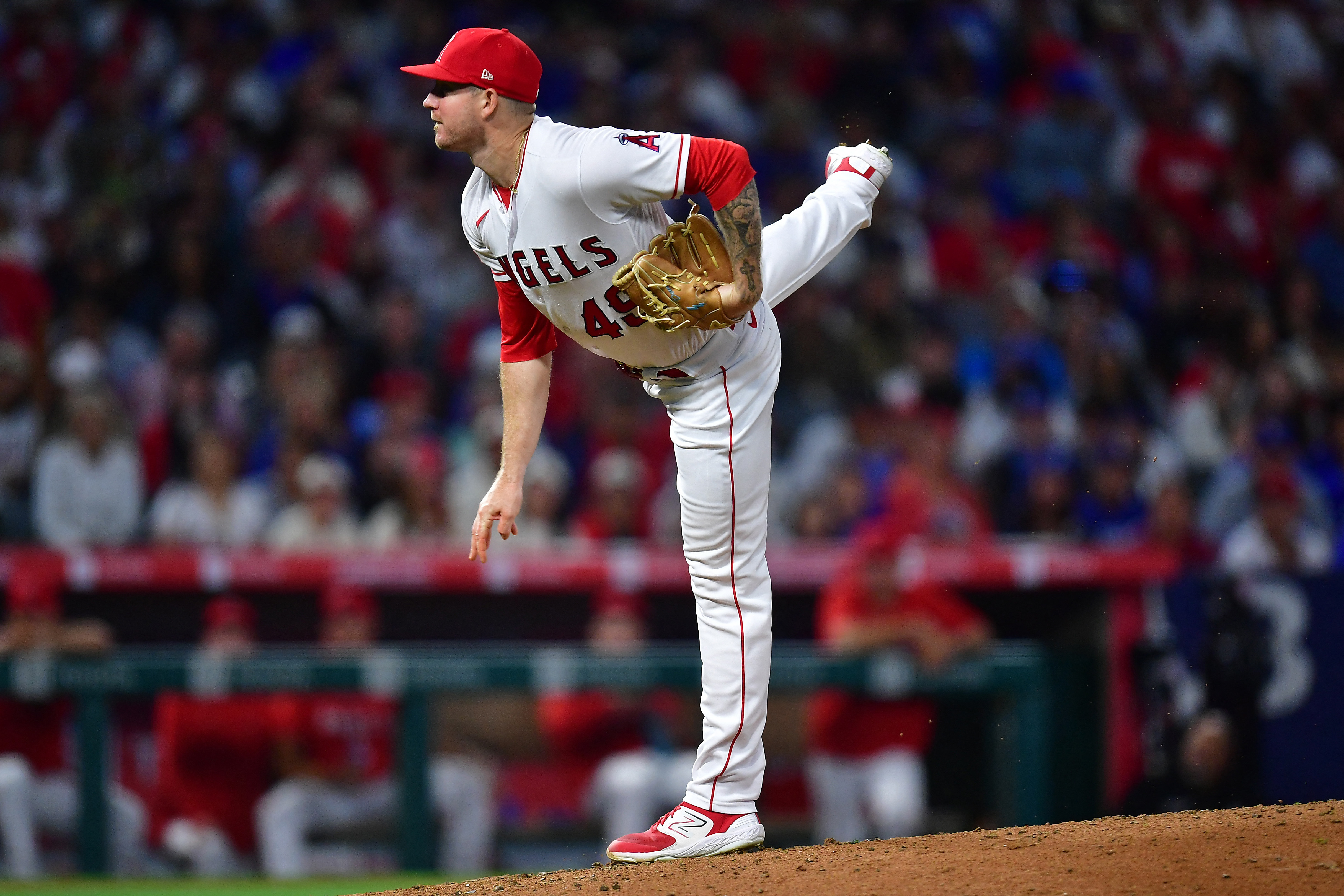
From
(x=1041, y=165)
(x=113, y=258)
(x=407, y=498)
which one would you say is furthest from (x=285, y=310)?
(x=1041, y=165)

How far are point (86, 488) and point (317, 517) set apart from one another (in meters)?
1.19

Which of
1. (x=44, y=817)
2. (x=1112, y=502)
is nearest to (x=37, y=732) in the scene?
(x=44, y=817)

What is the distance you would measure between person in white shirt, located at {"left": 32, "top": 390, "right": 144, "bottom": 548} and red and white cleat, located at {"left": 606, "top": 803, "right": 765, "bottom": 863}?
164 inches

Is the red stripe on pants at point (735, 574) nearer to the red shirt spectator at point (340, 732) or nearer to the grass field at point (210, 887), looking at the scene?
the grass field at point (210, 887)

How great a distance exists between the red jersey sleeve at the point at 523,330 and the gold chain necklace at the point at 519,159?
1.16 ft

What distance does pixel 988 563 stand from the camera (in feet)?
21.5

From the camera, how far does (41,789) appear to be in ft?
19.0

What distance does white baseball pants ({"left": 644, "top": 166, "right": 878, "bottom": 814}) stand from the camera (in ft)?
11.8

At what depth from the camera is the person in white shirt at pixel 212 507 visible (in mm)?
6918

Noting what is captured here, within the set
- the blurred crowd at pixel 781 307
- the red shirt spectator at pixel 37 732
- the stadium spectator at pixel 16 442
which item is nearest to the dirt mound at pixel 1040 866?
the red shirt spectator at pixel 37 732

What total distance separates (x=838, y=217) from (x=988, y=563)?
303 cm

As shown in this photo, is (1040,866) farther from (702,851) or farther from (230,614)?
(230,614)

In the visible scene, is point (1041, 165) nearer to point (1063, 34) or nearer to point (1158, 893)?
point (1063, 34)

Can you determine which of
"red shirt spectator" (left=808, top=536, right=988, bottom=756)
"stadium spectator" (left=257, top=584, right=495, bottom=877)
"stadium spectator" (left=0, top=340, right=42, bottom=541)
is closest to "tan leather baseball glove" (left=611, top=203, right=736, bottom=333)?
"red shirt spectator" (left=808, top=536, right=988, bottom=756)
